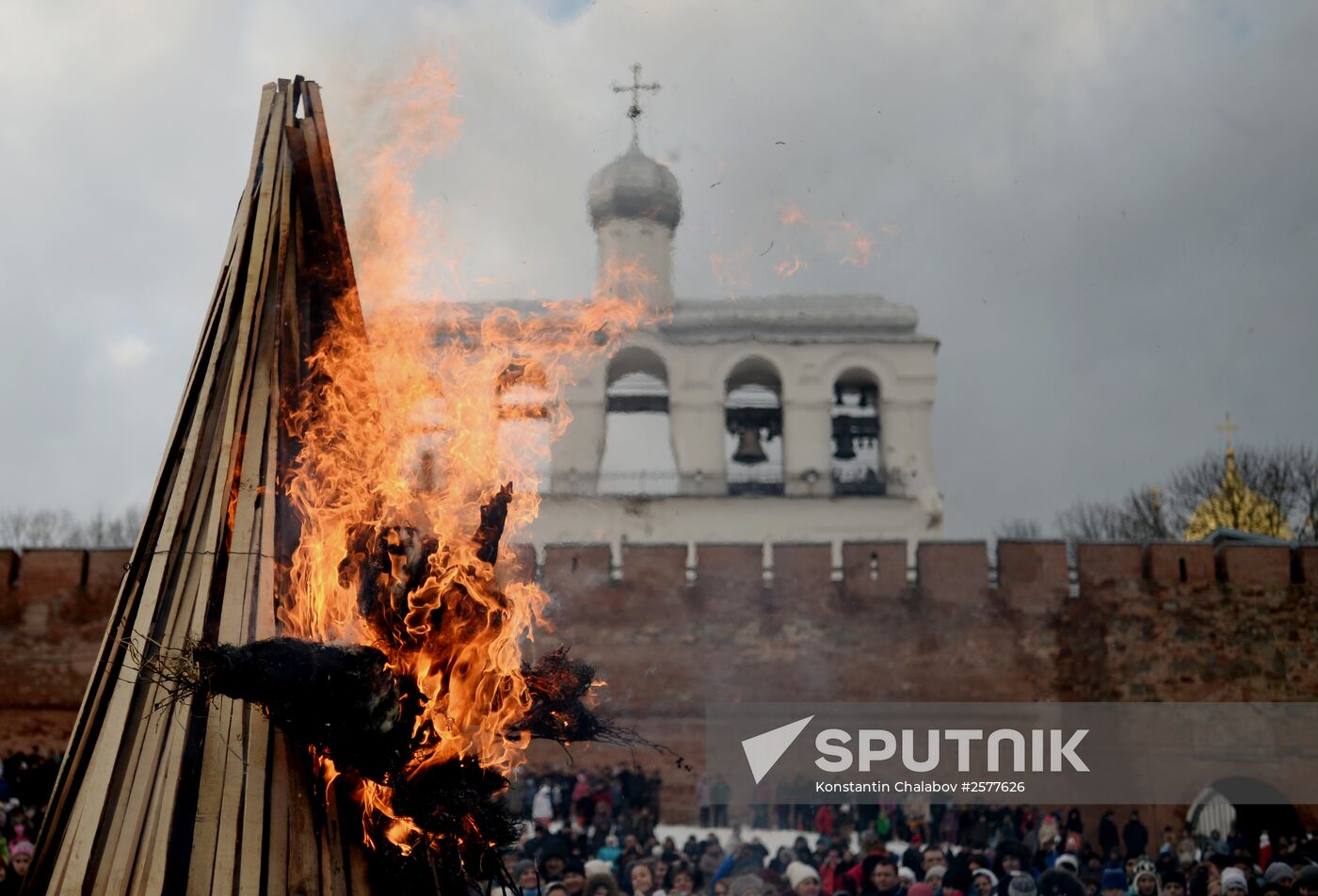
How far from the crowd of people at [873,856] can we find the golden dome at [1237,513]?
59.4ft

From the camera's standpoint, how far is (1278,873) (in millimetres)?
9352

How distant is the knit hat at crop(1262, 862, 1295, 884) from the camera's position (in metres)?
9.16

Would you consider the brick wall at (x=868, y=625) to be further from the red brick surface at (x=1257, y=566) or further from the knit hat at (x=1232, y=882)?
the knit hat at (x=1232, y=882)

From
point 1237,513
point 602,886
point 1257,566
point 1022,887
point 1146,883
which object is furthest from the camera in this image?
point 1237,513

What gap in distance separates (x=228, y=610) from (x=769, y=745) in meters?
14.4

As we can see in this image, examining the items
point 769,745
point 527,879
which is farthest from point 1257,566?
point 527,879

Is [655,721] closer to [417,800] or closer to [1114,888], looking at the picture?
[1114,888]

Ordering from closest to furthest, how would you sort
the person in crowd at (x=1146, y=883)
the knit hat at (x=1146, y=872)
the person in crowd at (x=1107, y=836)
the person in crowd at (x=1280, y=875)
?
the person in crowd at (x=1280, y=875) < the person in crowd at (x=1146, y=883) < the knit hat at (x=1146, y=872) < the person in crowd at (x=1107, y=836)

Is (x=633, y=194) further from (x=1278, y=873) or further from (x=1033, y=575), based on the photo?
(x=1278, y=873)

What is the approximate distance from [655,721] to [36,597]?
919 cm

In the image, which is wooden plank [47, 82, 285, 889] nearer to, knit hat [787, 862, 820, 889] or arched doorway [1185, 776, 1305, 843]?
knit hat [787, 862, 820, 889]

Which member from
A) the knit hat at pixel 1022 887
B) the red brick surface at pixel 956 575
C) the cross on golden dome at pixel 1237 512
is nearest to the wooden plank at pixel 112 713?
the knit hat at pixel 1022 887

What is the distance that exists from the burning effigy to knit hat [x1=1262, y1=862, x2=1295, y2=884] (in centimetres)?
617

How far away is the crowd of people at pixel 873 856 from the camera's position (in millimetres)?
8500
